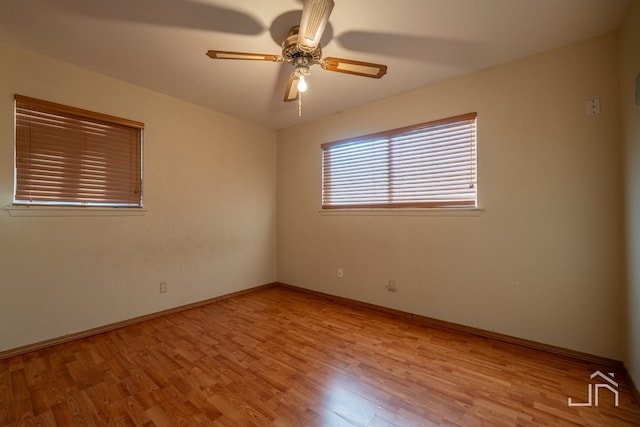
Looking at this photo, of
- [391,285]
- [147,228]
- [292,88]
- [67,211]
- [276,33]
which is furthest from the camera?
[391,285]

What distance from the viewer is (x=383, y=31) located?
204cm

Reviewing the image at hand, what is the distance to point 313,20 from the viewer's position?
5.16 feet

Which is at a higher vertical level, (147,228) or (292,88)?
(292,88)

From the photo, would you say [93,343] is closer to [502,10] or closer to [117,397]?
[117,397]

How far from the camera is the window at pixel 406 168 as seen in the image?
8.82 ft

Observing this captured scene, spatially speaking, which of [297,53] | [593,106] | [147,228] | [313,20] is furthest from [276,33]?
[593,106]

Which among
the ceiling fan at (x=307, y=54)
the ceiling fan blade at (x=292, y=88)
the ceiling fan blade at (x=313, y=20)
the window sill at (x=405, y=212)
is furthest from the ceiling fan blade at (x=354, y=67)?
the window sill at (x=405, y=212)

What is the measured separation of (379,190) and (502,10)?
1.92 meters

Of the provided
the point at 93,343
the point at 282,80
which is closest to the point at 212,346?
the point at 93,343

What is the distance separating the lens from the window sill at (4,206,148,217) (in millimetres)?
2236

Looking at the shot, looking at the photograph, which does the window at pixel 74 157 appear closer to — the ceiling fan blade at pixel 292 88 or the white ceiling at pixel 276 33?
the white ceiling at pixel 276 33

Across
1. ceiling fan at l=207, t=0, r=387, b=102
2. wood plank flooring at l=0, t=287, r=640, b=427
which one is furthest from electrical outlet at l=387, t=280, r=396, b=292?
ceiling fan at l=207, t=0, r=387, b=102

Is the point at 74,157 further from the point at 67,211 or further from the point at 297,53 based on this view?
the point at 297,53

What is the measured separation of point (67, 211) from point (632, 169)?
450 centimetres
